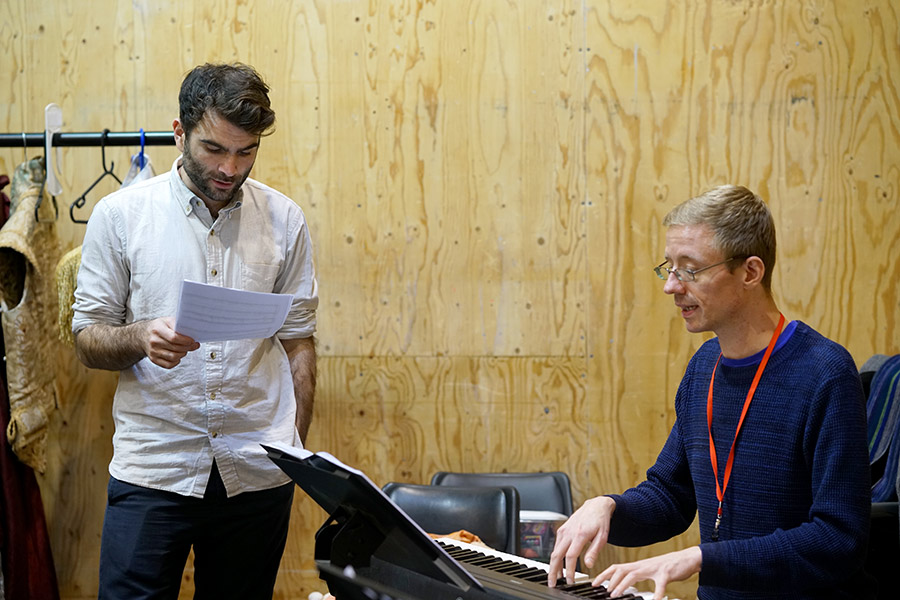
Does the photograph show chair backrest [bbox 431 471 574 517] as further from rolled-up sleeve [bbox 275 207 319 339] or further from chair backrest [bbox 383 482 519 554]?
rolled-up sleeve [bbox 275 207 319 339]

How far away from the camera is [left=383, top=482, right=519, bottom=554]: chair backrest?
2.75 meters

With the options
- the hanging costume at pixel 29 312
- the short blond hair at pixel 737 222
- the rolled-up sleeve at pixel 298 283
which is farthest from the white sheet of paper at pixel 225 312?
the hanging costume at pixel 29 312

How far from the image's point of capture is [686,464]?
5.93ft

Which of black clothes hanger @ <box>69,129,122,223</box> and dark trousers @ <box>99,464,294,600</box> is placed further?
black clothes hanger @ <box>69,129,122,223</box>

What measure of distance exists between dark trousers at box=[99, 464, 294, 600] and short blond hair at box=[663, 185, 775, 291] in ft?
3.79

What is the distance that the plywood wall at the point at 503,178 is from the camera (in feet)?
11.0

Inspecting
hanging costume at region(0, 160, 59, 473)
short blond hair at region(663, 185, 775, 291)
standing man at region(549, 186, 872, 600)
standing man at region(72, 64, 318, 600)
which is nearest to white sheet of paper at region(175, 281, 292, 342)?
standing man at region(72, 64, 318, 600)

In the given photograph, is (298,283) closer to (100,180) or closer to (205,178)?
(205,178)

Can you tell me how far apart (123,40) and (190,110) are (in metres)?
1.64

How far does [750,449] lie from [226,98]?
131cm

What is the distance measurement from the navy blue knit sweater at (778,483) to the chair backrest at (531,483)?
1.40m

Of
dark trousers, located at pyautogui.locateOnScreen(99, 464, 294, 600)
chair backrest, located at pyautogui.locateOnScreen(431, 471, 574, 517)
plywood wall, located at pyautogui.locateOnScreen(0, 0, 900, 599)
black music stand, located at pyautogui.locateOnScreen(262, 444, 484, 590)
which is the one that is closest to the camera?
black music stand, located at pyautogui.locateOnScreen(262, 444, 484, 590)

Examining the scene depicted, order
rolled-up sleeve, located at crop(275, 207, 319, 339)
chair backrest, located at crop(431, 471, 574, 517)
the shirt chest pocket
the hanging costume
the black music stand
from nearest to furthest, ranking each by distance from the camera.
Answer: the black music stand < the shirt chest pocket < rolled-up sleeve, located at crop(275, 207, 319, 339) < the hanging costume < chair backrest, located at crop(431, 471, 574, 517)

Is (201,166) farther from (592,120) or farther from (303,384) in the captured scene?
(592,120)
